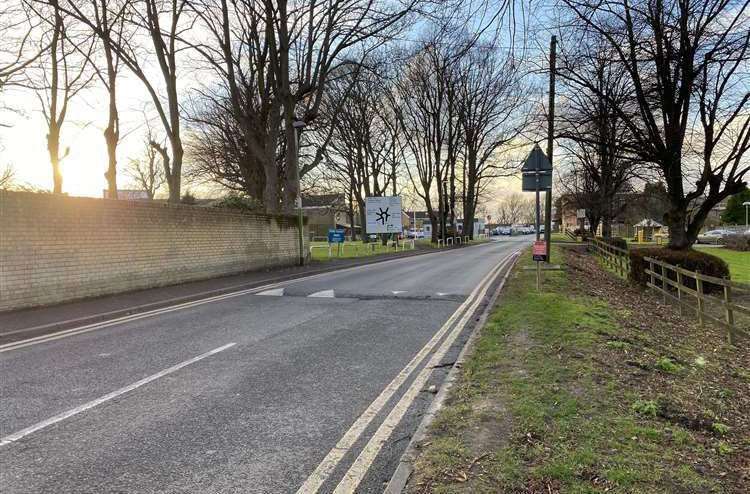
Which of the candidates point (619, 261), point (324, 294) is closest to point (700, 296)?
point (324, 294)

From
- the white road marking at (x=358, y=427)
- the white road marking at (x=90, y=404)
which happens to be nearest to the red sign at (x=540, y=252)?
the white road marking at (x=358, y=427)

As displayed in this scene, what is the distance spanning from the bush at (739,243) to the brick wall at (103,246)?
39.6 metres

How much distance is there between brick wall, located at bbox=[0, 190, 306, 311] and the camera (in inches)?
381

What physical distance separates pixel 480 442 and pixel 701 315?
738 cm

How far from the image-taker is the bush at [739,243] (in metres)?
38.0

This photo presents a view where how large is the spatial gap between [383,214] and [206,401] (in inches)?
1136

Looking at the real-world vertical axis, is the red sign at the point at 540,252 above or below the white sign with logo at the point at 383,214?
below

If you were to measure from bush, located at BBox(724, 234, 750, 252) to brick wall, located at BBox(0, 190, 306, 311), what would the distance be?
39.6 metres

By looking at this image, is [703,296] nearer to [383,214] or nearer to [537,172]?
[537,172]

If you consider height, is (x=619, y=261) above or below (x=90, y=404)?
above

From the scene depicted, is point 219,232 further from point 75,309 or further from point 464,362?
point 464,362

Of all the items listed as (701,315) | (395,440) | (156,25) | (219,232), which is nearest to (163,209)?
(219,232)

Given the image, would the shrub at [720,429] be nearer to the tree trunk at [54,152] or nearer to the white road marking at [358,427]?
the white road marking at [358,427]

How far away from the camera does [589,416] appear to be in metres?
3.89
